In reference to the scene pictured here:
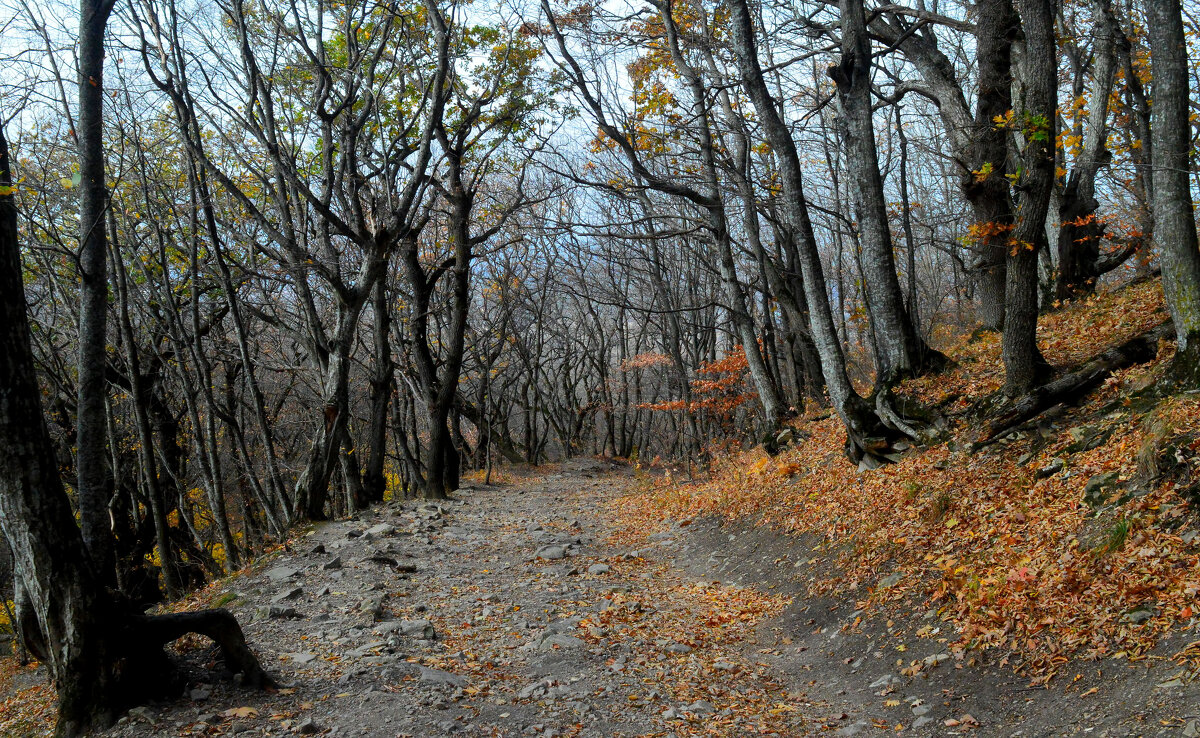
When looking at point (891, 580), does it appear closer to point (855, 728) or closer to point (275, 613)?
point (855, 728)

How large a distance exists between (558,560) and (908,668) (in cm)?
523

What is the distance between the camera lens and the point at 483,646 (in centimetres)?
595

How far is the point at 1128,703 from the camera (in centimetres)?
342

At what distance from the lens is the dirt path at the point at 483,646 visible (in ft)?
14.5

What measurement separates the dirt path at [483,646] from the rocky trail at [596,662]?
0.07 feet

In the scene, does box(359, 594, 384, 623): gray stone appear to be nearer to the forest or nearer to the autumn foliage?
the forest

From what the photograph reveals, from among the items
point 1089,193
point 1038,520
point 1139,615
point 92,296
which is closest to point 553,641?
point 1038,520

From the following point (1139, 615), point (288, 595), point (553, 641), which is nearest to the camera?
point (1139, 615)

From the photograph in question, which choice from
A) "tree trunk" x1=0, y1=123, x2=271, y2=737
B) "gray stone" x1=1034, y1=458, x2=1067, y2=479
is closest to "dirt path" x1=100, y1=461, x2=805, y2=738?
"tree trunk" x1=0, y1=123, x2=271, y2=737

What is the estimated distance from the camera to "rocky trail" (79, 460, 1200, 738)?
159 inches

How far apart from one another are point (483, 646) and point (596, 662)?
39.9 inches

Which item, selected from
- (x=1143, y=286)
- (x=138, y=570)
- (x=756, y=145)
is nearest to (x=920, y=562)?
(x=1143, y=286)

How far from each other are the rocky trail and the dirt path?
0.07 feet

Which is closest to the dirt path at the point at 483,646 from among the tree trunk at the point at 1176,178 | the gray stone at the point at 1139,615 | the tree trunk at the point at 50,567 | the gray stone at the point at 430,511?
the tree trunk at the point at 50,567
